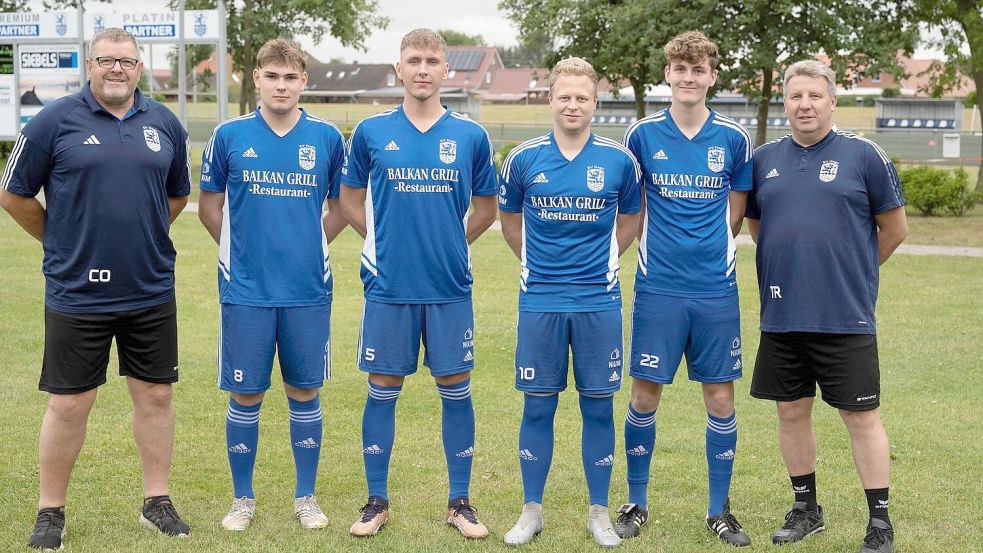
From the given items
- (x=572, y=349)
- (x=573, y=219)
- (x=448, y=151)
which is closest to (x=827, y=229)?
(x=573, y=219)

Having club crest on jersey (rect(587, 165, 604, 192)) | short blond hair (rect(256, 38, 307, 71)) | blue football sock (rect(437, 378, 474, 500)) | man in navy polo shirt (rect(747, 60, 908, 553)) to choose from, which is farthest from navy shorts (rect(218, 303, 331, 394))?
man in navy polo shirt (rect(747, 60, 908, 553))

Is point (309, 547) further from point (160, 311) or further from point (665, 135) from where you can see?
point (665, 135)

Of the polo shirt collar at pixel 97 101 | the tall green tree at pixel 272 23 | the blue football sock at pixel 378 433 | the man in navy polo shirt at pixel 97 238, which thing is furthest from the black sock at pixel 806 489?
the tall green tree at pixel 272 23

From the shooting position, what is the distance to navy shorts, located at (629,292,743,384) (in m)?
5.09

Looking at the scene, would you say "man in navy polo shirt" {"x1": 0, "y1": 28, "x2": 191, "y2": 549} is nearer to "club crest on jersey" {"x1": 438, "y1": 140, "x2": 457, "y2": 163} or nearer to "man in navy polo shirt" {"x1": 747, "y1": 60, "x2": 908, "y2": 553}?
"club crest on jersey" {"x1": 438, "y1": 140, "x2": 457, "y2": 163}

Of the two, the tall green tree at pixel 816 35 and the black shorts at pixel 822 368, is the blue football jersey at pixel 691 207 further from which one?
the tall green tree at pixel 816 35

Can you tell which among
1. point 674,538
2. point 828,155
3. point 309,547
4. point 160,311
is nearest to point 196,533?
point 309,547

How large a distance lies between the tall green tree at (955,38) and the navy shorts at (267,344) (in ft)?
55.1

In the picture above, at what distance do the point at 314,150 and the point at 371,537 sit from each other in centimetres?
190

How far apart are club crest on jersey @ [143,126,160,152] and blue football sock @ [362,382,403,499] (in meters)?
1.54

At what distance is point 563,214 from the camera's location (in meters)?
4.98

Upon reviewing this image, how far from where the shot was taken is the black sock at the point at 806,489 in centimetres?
533

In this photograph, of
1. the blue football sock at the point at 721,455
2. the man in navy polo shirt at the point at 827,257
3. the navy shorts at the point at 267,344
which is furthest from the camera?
the blue football sock at the point at 721,455

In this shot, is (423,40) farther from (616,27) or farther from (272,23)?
(272,23)
